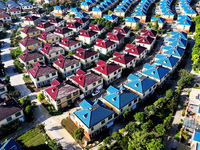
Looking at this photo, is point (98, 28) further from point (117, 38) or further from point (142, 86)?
point (142, 86)

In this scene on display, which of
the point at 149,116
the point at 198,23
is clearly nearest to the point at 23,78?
the point at 149,116

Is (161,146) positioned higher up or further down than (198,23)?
further down

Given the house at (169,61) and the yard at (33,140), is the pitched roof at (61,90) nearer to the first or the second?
the yard at (33,140)

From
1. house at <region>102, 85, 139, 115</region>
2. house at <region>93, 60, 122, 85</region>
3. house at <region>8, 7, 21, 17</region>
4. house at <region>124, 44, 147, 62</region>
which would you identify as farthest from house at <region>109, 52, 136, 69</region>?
house at <region>8, 7, 21, 17</region>

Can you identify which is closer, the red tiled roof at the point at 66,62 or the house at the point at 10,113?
the house at the point at 10,113

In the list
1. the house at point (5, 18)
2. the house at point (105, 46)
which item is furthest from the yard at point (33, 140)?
the house at point (5, 18)

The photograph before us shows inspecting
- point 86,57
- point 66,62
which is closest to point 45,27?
point 86,57

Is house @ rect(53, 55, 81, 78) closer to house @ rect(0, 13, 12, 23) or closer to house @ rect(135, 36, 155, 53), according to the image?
house @ rect(135, 36, 155, 53)

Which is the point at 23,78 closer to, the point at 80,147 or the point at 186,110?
the point at 80,147

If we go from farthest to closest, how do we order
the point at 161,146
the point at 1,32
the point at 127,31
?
the point at 1,32
the point at 127,31
the point at 161,146
